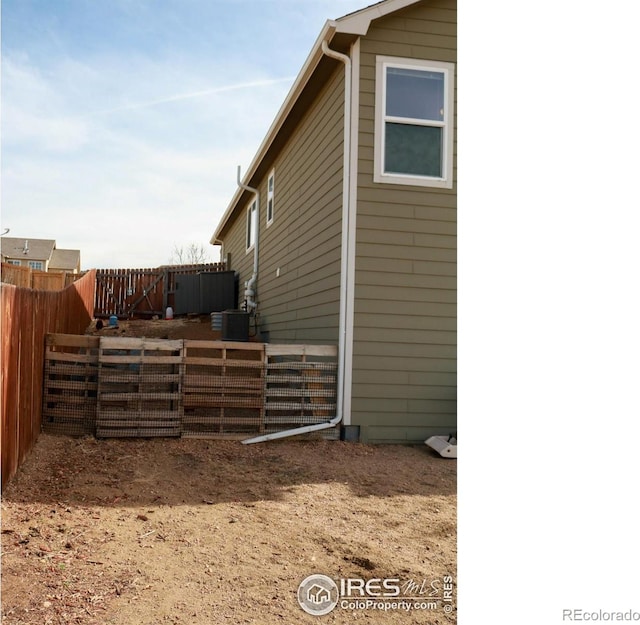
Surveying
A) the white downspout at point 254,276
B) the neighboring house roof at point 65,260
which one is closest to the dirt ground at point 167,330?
the white downspout at point 254,276

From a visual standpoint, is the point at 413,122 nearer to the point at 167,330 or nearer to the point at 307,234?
the point at 307,234

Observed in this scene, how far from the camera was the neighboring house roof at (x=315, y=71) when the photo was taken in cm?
618

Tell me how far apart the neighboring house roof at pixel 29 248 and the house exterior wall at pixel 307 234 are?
114ft

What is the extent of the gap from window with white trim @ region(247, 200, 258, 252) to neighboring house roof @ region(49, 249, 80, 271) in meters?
36.1

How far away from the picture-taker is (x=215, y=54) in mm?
3779

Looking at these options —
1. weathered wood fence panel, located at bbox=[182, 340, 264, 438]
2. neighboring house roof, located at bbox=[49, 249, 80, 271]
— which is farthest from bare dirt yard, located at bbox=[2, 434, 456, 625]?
neighboring house roof, located at bbox=[49, 249, 80, 271]

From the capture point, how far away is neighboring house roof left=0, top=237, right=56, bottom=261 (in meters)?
40.6

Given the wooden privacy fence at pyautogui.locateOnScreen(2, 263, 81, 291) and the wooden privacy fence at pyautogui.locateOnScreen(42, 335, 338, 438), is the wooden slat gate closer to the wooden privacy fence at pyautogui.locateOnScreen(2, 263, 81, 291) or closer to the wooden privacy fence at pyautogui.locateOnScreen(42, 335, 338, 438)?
the wooden privacy fence at pyautogui.locateOnScreen(42, 335, 338, 438)

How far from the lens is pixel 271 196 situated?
10.9m

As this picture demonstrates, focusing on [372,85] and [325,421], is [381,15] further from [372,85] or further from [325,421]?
[325,421]

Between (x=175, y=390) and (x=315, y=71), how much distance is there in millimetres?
4070
